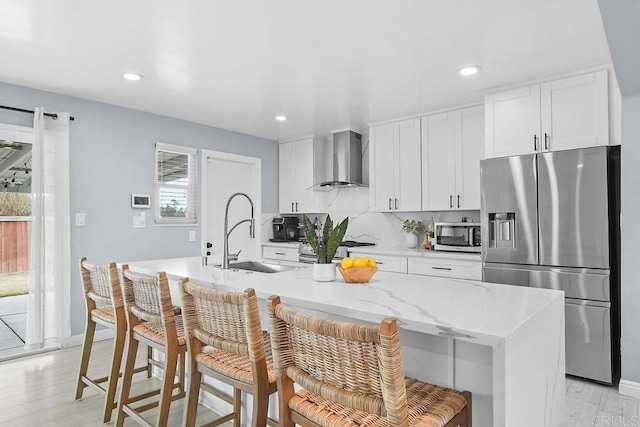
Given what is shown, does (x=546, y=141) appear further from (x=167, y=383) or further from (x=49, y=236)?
(x=49, y=236)

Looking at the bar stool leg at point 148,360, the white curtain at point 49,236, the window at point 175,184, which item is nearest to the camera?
the bar stool leg at point 148,360

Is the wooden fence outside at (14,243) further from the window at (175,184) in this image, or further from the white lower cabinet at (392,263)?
the white lower cabinet at (392,263)

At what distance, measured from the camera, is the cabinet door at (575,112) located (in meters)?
3.00

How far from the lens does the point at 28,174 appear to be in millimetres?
3746

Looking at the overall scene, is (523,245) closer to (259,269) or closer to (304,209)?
(259,269)

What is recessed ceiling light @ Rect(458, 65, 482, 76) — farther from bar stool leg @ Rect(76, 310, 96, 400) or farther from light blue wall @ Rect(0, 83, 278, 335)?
bar stool leg @ Rect(76, 310, 96, 400)

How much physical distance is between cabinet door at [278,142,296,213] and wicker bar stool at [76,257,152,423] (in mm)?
3106

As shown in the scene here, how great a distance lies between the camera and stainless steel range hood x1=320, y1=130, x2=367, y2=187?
16.5 feet

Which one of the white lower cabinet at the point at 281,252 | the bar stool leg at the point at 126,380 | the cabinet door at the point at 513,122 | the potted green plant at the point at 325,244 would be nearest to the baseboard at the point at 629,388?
the cabinet door at the point at 513,122

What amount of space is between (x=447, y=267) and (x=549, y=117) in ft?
4.97

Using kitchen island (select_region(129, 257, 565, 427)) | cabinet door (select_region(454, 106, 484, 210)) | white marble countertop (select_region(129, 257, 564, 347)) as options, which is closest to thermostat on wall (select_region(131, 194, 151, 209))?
white marble countertop (select_region(129, 257, 564, 347))

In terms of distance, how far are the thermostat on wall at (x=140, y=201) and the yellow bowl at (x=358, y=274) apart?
119 inches

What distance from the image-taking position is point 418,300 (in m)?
1.61

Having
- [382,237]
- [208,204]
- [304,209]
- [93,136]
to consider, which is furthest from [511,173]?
[93,136]
